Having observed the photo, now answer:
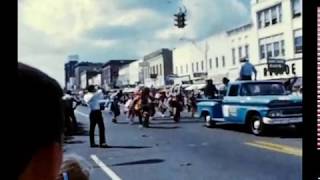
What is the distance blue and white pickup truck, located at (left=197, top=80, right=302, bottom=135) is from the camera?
6258mm

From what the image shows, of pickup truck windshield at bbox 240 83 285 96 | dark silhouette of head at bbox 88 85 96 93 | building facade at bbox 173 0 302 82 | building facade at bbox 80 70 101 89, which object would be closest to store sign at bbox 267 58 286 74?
building facade at bbox 173 0 302 82

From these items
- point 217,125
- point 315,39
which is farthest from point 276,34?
point 315,39

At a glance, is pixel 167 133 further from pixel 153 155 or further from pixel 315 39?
pixel 315 39

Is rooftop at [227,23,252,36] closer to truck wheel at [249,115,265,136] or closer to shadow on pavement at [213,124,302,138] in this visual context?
shadow on pavement at [213,124,302,138]

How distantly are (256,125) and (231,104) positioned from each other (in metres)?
0.58

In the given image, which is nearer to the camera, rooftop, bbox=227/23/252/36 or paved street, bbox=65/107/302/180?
paved street, bbox=65/107/302/180

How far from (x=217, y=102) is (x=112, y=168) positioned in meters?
3.34

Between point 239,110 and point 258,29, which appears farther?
point 258,29

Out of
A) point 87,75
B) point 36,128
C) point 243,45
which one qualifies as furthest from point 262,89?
point 243,45

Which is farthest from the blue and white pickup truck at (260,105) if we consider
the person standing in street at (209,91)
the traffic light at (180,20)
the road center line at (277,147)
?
the traffic light at (180,20)

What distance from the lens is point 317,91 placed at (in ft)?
4.02

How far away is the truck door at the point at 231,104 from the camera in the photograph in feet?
22.1

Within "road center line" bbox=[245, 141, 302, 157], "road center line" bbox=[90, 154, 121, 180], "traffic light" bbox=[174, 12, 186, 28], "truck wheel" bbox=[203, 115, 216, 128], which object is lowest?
"road center line" bbox=[90, 154, 121, 180]

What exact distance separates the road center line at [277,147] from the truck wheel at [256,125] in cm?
62
